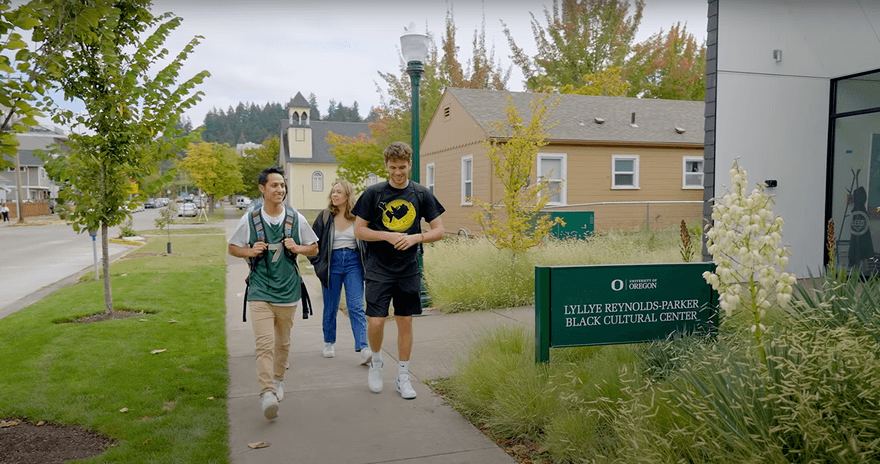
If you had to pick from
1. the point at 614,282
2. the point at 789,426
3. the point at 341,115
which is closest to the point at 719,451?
the point at 789,426

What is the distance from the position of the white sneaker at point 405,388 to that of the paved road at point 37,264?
25.7 feet

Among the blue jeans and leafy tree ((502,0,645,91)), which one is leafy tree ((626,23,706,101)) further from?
the blue jeans

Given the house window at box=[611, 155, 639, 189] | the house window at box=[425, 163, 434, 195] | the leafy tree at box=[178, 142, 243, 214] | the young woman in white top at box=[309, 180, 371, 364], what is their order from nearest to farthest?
the young woman in white top at box=[309, 180, 371, 364] → the house window at box=[611, 155, 639, 189] → the house window at box=[425, 163, 434, 195] → the leafy tree at box=[178, 142, 243, 214]

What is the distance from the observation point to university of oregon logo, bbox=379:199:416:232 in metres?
5.32

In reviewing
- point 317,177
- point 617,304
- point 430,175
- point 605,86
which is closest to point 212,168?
point 317,177

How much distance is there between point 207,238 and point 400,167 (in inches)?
934

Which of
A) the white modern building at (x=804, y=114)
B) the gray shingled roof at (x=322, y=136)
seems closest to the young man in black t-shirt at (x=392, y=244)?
the white modern building at (x=804, y=114)

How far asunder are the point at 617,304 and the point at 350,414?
2116mm

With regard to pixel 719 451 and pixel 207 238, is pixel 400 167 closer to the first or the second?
pixel 719 451

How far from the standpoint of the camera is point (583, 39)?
35.8 m

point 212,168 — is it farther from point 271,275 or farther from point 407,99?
point 271,275

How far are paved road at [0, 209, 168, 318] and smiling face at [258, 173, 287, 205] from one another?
752cm

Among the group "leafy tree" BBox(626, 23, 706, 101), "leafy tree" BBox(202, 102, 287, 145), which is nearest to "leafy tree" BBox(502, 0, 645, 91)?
"leafy tree" BBox(626, 23, 706, 101)

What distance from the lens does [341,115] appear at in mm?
163250
